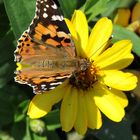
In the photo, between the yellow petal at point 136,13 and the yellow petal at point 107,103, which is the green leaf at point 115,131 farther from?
the yellow petal at point 136,13

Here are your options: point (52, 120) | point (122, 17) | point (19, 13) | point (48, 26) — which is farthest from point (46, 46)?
point (122, 17)

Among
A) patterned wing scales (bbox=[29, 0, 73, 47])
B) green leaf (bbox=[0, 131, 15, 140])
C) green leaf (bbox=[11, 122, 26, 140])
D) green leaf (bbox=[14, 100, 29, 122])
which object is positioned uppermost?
patterned wing scales (bbox=[29, 0, 73, 47])

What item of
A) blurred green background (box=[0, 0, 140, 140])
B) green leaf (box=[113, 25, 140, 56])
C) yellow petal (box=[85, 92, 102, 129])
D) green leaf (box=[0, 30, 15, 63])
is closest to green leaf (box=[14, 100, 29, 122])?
blurred green background (box=[0, 0, 140, 140])

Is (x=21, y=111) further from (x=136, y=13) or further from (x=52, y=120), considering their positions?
(x=136, y=13)

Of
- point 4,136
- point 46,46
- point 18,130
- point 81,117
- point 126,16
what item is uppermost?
point 46,46

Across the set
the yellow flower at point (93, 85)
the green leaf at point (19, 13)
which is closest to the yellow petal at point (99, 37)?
the yellow flower at point (93, 85)

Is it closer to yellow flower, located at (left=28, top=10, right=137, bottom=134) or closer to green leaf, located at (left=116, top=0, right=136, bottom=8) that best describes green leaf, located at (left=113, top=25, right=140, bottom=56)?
yellow flower, located at (left=28, top=10, right=137, bottom=134)

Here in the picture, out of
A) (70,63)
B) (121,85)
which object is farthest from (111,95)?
(70,63)
